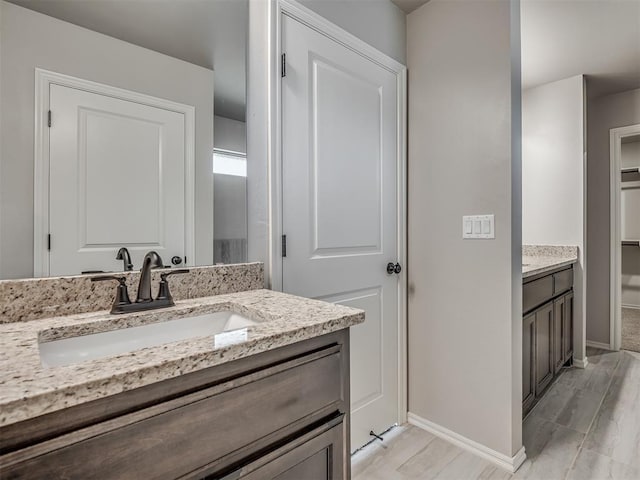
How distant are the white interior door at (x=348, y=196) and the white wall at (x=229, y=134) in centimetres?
17

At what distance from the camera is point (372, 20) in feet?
5.91

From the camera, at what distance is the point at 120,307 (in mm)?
971

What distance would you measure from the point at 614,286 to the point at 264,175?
3492 millimetres

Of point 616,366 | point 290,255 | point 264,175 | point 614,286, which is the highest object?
point 264,175

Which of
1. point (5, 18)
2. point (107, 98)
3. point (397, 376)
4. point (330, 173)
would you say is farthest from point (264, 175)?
point (397, 376)

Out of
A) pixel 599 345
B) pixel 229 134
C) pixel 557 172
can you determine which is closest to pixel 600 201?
pixel 557 172

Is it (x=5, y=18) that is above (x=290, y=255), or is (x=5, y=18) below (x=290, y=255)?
above

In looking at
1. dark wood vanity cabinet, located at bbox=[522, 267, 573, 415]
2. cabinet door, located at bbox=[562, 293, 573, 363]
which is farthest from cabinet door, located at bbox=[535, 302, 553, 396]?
cabinet door, located at bbox=[562, 293, 573, 363]

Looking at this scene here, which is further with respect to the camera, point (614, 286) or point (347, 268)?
point (614, 286)

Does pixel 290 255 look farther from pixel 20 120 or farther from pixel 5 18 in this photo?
pixel 5 18

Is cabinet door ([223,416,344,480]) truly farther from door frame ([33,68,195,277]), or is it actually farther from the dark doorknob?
the dark doorknob

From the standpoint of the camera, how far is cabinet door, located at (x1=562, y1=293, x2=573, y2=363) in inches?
104

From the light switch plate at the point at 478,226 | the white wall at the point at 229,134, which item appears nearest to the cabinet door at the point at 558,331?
the light switch plate at the point at 478,226

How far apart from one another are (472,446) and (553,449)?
425 mm
